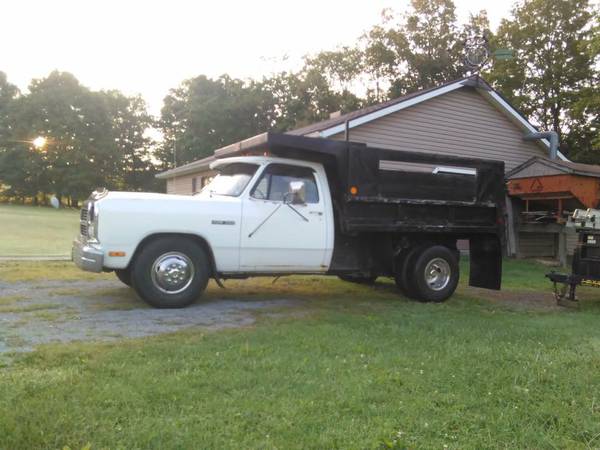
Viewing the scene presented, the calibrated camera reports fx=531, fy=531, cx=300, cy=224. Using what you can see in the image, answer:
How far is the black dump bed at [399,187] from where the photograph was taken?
7.46 m

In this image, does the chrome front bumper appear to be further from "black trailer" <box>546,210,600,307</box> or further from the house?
the house

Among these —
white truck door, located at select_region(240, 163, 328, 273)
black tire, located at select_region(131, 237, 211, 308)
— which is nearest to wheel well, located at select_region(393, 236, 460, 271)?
white truck door, located at select_region(240, 163, 328, 273)

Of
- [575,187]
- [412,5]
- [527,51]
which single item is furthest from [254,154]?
[412,5]

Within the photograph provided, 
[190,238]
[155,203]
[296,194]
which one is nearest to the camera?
[155,203]

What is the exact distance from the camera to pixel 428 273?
8.20 m

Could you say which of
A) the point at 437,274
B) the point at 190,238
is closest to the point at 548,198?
the point at 437,274

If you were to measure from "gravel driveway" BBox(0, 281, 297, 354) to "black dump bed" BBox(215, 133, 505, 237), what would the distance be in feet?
Answer: 5.76

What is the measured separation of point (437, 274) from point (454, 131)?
904 cm

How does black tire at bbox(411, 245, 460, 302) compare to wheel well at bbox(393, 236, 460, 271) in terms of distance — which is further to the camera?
wheel well at bbox(393, 236, 460, 271)

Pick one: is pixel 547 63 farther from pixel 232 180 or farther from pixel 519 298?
pixel 232 180

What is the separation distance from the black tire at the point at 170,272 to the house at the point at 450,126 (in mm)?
7332

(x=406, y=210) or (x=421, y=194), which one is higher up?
(x=421, y=194)

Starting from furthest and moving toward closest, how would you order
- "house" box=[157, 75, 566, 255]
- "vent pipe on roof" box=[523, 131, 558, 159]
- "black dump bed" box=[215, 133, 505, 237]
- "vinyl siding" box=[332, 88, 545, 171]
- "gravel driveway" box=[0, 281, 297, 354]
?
"vent pipe on roof" box=[523, 131, 558, 159], "vinyl siding" box=[332, 88, 545, 171], "house" box=[157, 75, 566, 255], "black dump bed" box=[215, 133, 505, 237], "gravel driveway" box=[0, 281, 297, 354]

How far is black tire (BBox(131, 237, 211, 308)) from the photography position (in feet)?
21.3
